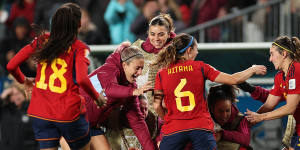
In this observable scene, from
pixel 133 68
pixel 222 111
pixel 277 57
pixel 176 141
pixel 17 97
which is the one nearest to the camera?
pixel 176 141

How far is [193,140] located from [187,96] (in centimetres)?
38

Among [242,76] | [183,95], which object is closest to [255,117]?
[242,76]

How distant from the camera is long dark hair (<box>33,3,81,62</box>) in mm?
4363

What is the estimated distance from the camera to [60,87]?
436 centimetres

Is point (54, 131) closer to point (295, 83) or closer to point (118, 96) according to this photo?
point (118, 96)

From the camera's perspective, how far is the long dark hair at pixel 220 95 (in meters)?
5.35

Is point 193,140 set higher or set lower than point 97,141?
higher

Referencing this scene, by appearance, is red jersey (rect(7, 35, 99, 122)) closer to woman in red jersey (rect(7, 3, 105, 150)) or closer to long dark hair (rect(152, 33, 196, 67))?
woman in red jersey (rect(7, 3, 105, 150))

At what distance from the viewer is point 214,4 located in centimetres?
926

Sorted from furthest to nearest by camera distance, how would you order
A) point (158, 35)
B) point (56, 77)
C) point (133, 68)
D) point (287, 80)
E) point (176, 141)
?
point (158, 35) → point (133, 68) → point (287, 80) → point (176, 141) → point (56, 77)

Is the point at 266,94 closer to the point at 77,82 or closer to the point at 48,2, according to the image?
the point at 77,82

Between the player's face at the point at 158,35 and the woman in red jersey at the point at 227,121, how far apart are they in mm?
729

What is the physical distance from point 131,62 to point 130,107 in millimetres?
558

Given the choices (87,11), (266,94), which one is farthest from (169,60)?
(87,11)
